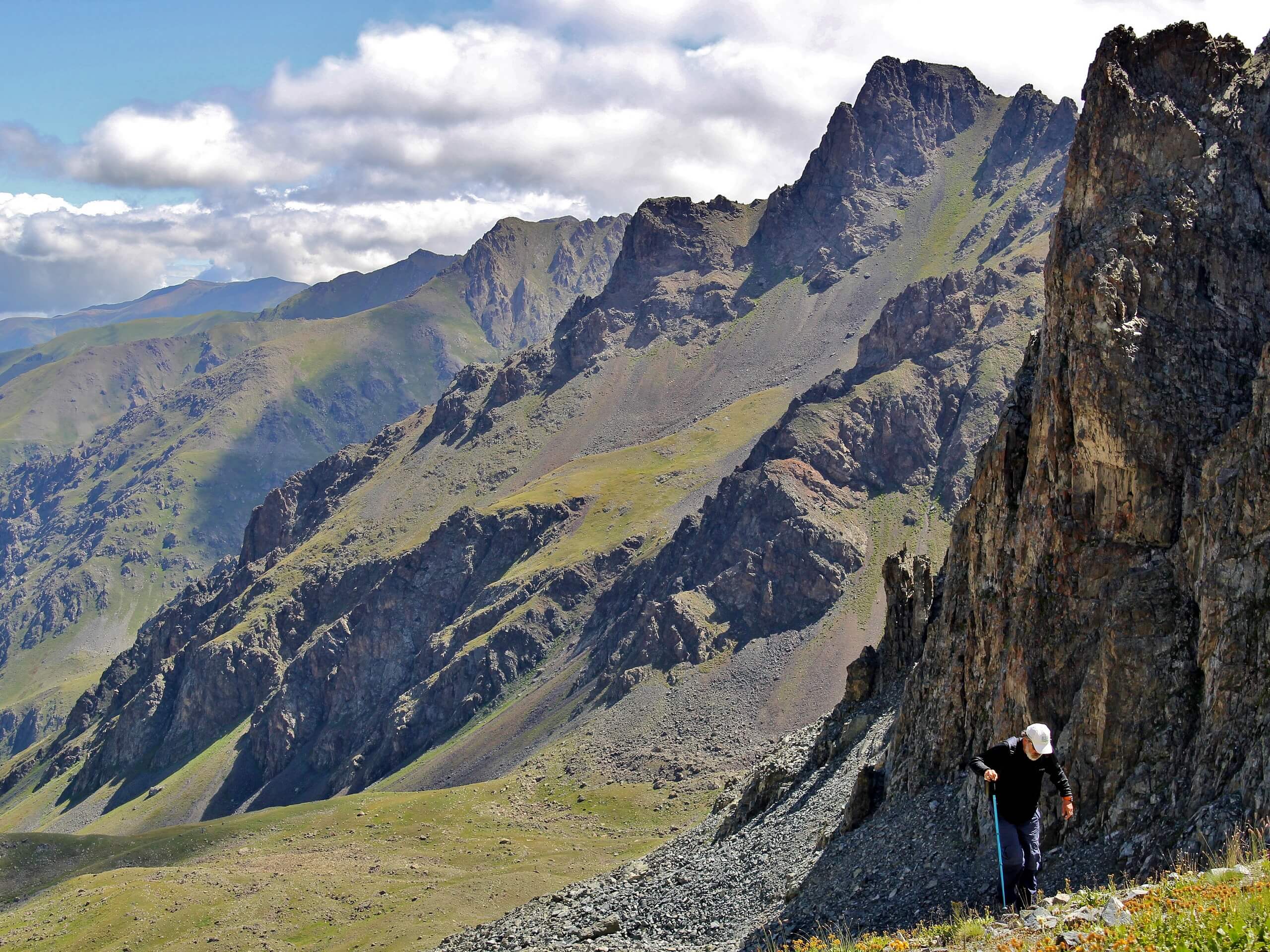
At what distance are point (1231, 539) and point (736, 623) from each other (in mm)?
153832

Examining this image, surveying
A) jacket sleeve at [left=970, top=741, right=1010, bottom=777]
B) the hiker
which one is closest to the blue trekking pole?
the hiker

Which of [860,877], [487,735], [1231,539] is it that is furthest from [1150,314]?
[487,735]

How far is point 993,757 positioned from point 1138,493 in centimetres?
2034

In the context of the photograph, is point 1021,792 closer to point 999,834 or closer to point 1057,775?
point 1057,775

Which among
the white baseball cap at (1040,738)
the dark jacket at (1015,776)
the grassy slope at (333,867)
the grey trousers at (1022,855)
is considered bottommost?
the grassy slope at (333,867)

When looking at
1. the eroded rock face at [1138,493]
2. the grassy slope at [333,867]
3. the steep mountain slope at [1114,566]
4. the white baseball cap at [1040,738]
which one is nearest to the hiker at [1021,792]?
the white baseball cap at [1040,738]

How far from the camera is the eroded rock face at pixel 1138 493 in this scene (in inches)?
1339

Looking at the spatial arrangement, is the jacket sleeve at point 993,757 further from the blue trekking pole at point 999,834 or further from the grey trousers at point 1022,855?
the grey trousers at point 1022,855

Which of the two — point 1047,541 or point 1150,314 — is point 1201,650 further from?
point 1150,314

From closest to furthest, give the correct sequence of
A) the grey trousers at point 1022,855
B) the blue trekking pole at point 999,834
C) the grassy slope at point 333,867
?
the blue trekking pole at point 999,834 < the grey trousers at point 1022,855 < the grassy slope at point 333,867

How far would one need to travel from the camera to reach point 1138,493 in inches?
1564

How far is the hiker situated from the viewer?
71.9 feet

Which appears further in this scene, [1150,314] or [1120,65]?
[1120,65]

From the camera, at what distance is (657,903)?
57.9 metres
